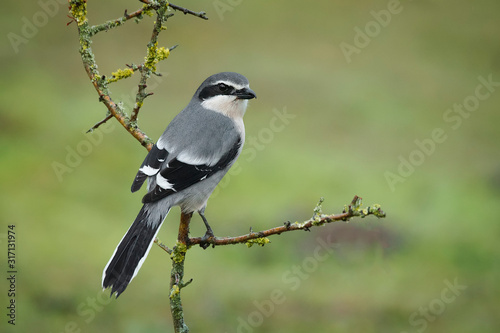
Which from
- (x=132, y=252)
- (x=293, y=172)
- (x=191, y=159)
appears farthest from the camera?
(x=293, y=172)

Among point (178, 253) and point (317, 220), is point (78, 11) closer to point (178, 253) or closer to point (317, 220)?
point (178, 253)

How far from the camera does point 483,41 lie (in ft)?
44.6

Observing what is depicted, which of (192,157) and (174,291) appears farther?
(192,157)

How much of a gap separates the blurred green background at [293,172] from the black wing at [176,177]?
9.58ft

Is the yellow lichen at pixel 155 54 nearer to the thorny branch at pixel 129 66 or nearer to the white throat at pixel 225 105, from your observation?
the thorny branch at pixel 129 66

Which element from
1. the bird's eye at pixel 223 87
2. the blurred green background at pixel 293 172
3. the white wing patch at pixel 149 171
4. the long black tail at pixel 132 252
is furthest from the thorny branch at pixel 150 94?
the blurred green background at pixel 293 172

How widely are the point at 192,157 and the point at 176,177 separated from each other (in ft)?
0.57

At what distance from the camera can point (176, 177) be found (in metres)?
3.83

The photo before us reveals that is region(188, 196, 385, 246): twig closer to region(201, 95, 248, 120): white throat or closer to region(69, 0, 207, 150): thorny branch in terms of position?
region(69, 0, 207, 150): thorny branch

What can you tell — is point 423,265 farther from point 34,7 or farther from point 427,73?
point 34,7

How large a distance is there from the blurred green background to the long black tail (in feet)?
9.82

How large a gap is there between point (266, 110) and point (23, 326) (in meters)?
5.62

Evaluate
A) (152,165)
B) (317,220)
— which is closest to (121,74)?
(152,165)

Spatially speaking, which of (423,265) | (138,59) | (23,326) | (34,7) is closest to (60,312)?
(23,326)
